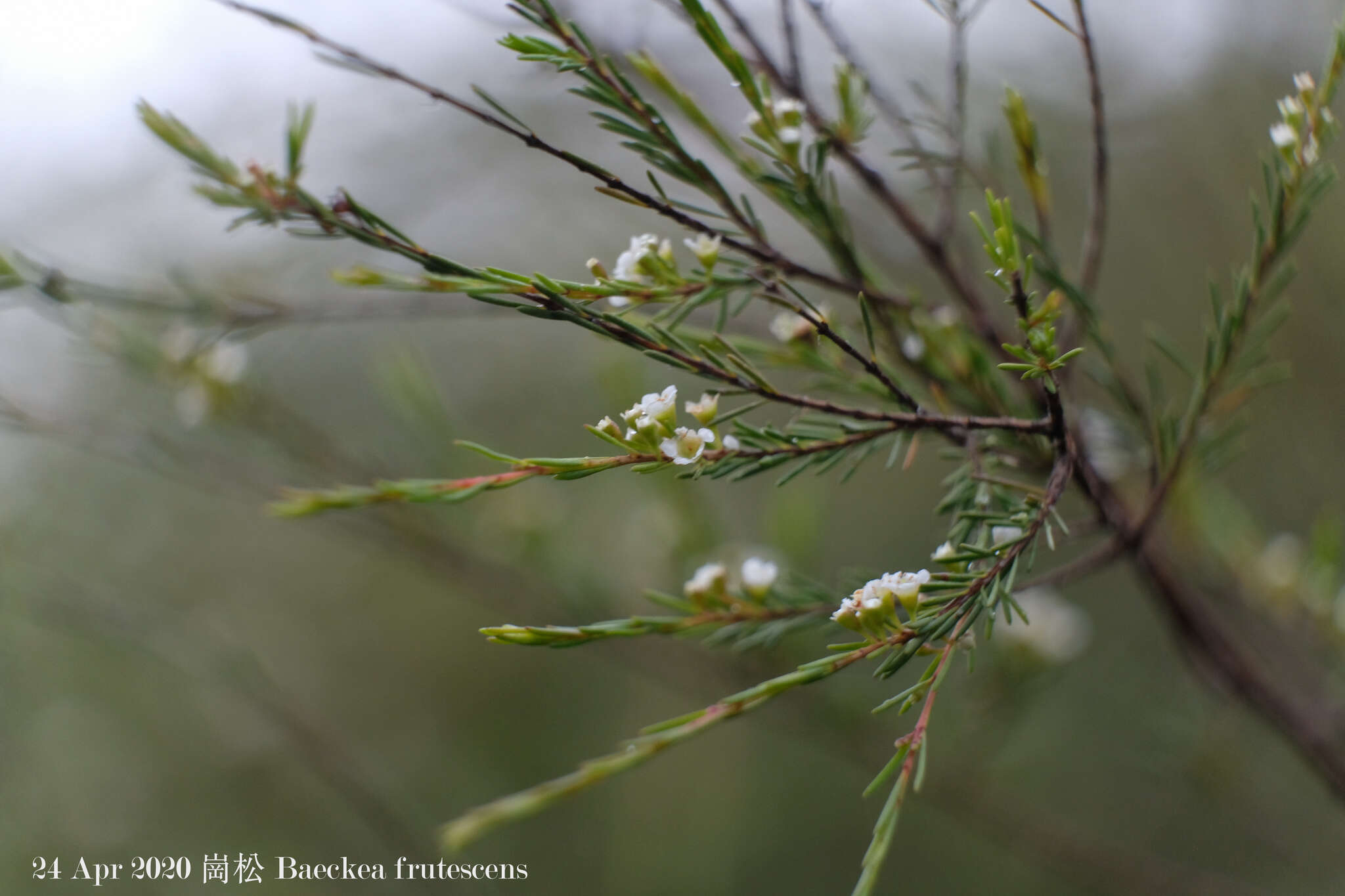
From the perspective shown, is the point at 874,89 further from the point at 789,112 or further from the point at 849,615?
the point at 849,615

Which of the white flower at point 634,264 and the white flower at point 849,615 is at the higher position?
the white flower at point 634,264

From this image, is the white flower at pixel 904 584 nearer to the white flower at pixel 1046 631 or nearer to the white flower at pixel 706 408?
the white flower at pixel 706 408

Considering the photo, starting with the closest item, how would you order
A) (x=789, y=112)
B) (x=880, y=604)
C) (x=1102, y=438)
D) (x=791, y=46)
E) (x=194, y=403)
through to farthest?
1. (x=880, y=604)
2. (x=789, y=112)
3. (x=791, y=46)
4. (x=1102, y=438)
5. (x=194, y=403)

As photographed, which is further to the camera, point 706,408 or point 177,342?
point 177,342

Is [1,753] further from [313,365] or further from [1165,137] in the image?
[1165,137]

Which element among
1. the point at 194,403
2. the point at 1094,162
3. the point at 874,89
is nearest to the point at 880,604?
the point at 1094,162

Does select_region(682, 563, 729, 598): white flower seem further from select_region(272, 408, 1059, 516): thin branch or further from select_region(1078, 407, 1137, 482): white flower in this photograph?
select_region(1078, 407, 1137, 482): white flower

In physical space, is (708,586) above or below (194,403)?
below

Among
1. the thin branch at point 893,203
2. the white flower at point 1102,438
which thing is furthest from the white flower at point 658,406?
the white flower at point 1102,438
